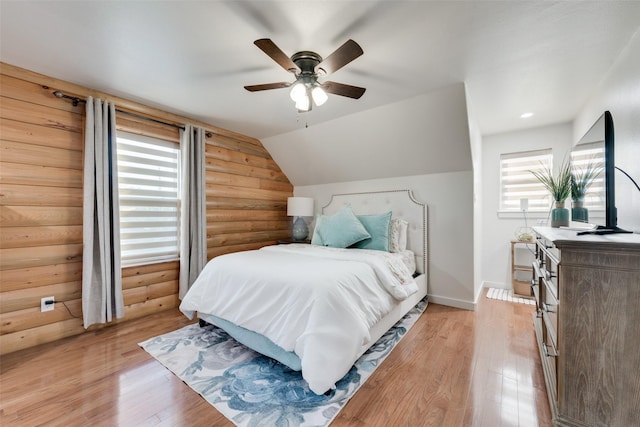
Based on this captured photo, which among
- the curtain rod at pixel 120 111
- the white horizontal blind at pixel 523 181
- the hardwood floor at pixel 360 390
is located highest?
the curtain rod at pixel 120 111

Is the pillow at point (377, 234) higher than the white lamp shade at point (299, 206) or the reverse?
the reverse

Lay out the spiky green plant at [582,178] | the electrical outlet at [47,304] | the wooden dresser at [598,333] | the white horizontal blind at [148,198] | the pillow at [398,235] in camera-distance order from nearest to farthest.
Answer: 1. the wooden dresser at [598,333]
2. the spiky green plant at [582,178]
3. the electrical outlet at [47,304]
4. the white horizontal blind at [148,198]
5. the pillow at [398,235]

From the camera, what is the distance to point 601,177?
64.9 inches

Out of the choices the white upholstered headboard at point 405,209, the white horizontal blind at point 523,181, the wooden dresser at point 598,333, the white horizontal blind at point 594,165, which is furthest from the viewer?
the white horizontal blind at point 523,181

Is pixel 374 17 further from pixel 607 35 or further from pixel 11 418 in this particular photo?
pixel 11 418

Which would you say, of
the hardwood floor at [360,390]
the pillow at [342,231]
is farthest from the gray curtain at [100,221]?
the pillow at [342,231]

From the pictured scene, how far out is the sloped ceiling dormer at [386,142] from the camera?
2.80 meters

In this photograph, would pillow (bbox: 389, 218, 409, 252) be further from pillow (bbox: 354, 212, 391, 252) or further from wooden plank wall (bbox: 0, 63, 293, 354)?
wooden plank wall (bbox: 0, 63, 293, 354)

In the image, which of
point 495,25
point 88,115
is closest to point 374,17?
point 495,25

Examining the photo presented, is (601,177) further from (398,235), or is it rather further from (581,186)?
(398,235)

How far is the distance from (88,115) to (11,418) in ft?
7.53

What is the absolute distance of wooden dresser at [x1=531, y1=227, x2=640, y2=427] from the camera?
3.91ft

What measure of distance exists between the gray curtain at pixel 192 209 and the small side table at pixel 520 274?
4.02 metres

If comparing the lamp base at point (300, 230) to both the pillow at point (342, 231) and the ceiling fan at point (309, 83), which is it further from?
the ceiling fan at point (309, 83)
